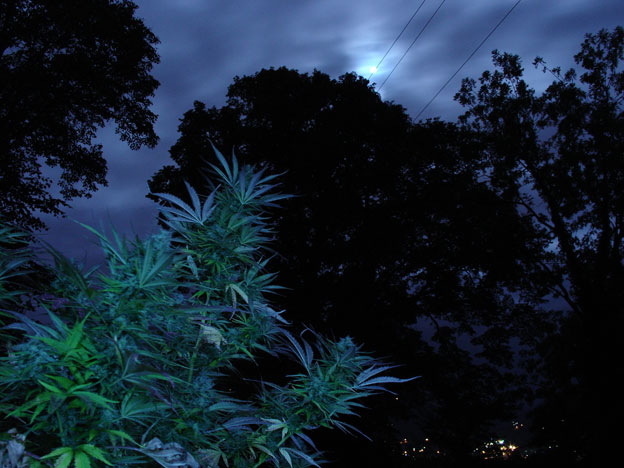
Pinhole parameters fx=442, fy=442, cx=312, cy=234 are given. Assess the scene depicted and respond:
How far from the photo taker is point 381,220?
1299cm

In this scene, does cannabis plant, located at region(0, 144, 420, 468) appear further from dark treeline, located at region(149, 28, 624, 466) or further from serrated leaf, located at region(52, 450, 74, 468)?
dark treeline, located at region(149, 28, 624, 466)

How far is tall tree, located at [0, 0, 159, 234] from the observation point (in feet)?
32.2

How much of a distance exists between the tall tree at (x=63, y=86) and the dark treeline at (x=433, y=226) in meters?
0.08

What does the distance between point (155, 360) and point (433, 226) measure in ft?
39.6

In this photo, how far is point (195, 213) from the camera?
2.75 meters

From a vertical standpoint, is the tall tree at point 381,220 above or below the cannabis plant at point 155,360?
above

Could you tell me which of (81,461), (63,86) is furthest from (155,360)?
(63,86)

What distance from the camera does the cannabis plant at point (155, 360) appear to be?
5.91ft

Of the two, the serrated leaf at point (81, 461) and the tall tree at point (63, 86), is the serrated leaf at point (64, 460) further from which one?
the tall tree at point (63, 86)

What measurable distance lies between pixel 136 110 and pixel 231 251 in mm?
10157

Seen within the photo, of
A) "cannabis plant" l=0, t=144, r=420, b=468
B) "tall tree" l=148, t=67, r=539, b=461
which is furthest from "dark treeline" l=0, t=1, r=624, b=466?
"cannabis plant" l=0, t=144, r=420, b=468

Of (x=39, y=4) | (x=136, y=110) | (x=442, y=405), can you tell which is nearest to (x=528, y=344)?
(x=442, y=405)

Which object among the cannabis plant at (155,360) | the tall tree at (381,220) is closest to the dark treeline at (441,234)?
the tall tree at (381,220)

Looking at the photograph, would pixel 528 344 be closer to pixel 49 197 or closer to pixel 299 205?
pixel 299 205
